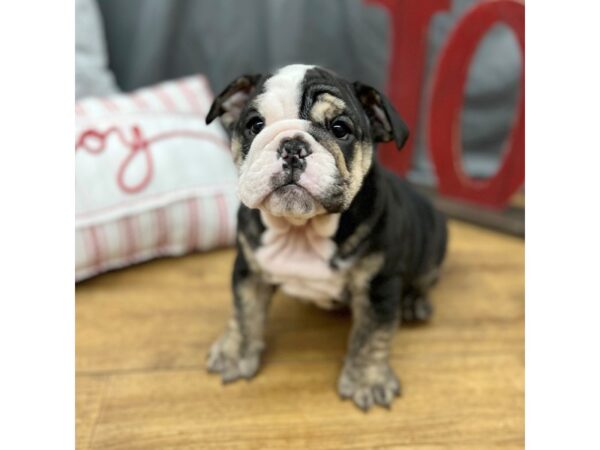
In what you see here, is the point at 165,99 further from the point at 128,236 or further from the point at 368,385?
the point at 368,385

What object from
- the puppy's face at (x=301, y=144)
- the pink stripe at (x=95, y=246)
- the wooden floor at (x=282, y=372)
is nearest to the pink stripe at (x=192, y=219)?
the wooden floor at (x=282, y=372)

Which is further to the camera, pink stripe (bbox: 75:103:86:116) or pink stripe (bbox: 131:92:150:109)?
pink stripe (bbox: 131:92:150:109)

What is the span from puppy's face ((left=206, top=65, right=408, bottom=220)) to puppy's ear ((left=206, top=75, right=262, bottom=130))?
6 centimetres

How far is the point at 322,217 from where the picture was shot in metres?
1.26

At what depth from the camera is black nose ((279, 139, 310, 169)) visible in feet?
3.49

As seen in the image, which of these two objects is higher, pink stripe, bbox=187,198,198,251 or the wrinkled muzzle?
the wrinkled muzzle

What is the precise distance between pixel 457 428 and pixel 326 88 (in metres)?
0.78

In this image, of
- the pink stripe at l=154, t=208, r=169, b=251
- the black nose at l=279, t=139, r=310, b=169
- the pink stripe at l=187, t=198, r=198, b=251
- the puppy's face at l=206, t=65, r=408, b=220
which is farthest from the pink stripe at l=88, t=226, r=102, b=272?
the black nose at l=279, t=139, r=310, b=169

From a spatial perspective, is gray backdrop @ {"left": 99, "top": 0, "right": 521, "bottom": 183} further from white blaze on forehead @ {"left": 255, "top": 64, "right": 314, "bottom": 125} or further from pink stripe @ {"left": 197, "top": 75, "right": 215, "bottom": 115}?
white blaze on forehead @ {"left": 255, "top": 64, "right": 314, "bottom": 125}

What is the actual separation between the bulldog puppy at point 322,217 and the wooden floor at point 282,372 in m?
0.07

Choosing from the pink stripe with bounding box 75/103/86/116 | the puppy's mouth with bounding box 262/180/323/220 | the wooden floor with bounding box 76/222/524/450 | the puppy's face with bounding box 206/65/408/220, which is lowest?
the wooden floor with bounding box 76/222/524/450

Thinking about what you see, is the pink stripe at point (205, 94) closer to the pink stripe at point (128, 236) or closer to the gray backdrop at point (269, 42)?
the gray backdrop at point (269, 42)

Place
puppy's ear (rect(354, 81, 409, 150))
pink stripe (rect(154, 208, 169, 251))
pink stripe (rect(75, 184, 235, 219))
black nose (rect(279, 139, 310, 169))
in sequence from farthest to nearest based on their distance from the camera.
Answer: pink stripe (rect(154, 208, 169, 251))
pink stripe (rect(75, 184, 235, 219))
puppy's ear (rect(354, 81, 409, 150))
black nose (rect(279, 139, 310, 169))

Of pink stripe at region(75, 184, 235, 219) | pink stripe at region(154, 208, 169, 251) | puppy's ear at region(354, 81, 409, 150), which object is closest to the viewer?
puppy's ear at region(354, 81, 409, 150)
